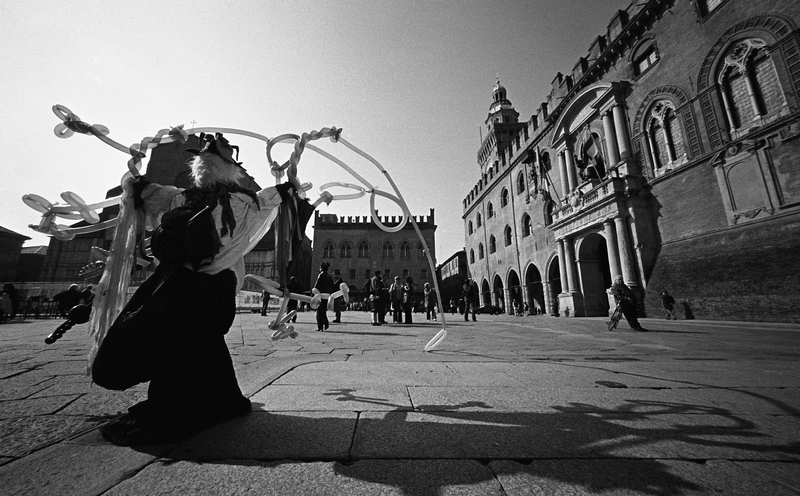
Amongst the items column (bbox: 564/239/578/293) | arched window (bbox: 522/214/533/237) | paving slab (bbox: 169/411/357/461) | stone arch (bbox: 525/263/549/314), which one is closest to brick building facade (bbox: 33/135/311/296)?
arched window (bbox: 522/214/533/237)

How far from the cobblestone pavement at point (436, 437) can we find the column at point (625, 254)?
37.8ft

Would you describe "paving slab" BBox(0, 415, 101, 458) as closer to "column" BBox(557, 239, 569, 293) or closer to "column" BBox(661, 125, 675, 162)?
"column" BBox(661, 125, 675, 162)

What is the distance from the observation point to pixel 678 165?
11.8 m

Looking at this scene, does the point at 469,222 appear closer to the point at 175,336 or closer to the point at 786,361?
the point at 786,361

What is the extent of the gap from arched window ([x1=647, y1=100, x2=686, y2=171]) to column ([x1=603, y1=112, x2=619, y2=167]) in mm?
1356

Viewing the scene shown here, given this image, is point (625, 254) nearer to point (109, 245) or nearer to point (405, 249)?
point (405, 249)

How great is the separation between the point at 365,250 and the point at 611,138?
29.9 metres

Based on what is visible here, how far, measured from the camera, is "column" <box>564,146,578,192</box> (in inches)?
660

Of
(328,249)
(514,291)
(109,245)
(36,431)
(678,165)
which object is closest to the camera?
(36,431)

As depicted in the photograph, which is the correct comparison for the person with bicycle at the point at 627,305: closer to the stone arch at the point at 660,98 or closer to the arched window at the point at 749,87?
the arched window at the point at 749,87

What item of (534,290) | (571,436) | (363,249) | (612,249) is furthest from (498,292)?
(571,436)

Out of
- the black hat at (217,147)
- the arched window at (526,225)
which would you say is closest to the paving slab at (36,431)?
the black hat at (217,147)

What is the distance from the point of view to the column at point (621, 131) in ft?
44.8

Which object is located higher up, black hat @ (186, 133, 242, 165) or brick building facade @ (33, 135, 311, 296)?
brick building facade @ (33, 135, 311, 296)
